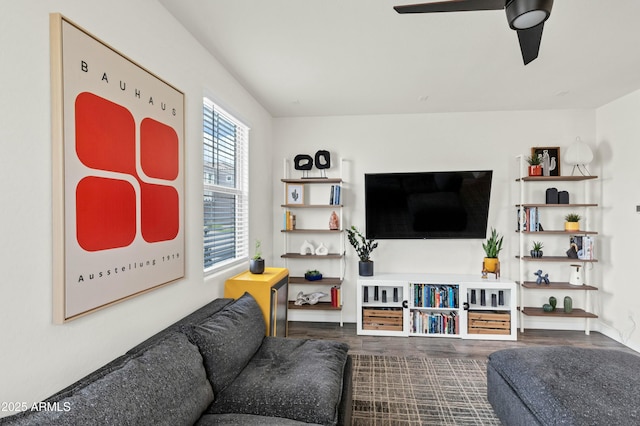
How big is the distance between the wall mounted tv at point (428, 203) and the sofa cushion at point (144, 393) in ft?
9.51

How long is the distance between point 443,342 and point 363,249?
53.3 inches

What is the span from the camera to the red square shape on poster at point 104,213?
4.66ft

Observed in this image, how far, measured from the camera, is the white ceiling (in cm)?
210

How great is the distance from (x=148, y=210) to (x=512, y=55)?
114 inches

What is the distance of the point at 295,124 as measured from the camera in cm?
446

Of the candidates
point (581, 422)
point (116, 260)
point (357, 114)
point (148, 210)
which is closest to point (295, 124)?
point (357, 114)

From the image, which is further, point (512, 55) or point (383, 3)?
point (512, 55)

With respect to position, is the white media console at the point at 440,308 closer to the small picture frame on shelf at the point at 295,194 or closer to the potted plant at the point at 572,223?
the potted plant at the point at 572,223

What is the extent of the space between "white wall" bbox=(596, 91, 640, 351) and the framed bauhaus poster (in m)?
4.43

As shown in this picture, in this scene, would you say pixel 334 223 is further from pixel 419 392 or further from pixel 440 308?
Result: pixel 419 392

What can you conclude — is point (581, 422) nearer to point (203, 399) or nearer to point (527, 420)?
point (527, 420)

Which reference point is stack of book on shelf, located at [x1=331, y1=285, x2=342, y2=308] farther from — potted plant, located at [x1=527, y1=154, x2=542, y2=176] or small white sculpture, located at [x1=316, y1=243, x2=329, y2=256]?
potted plant, located at [x1=527, y1=154, x2=542, y2=176]

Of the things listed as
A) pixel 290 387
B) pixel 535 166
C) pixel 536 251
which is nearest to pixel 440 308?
pixel 536 251

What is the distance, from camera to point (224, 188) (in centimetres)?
299
